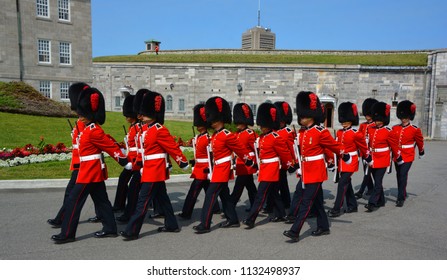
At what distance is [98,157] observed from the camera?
5297 mm

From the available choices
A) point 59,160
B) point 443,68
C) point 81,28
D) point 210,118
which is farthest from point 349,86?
point 210,118

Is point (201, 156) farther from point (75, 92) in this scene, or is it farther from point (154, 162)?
point (75, 92)

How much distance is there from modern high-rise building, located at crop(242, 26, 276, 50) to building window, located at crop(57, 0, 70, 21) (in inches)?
748

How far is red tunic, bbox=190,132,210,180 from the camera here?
20.2 ft

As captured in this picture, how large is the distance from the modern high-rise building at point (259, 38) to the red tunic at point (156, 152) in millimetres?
37115

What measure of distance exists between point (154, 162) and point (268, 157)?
1790 mm

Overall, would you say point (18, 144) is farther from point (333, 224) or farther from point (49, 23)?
point (49, 23)

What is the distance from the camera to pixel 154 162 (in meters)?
5.46

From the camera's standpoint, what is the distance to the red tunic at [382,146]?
7.24 m

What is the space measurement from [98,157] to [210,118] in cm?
176

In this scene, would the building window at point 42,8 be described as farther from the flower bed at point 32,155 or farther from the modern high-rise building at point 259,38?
the modern high-rise building at point 259,38

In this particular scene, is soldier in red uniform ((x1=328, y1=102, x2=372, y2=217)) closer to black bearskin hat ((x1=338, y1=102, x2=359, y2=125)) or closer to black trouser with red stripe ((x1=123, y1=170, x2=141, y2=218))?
black bearskin hat ((x1=338, y1=102, x2=359, y2=125))

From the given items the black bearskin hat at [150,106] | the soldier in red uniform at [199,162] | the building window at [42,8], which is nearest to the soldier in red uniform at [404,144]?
the soldier in red uniform at [199,162]

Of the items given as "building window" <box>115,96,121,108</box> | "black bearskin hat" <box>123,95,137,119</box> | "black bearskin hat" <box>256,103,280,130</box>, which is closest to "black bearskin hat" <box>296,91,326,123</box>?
"black bearskin hat" <box>256,103,280,130</box>
